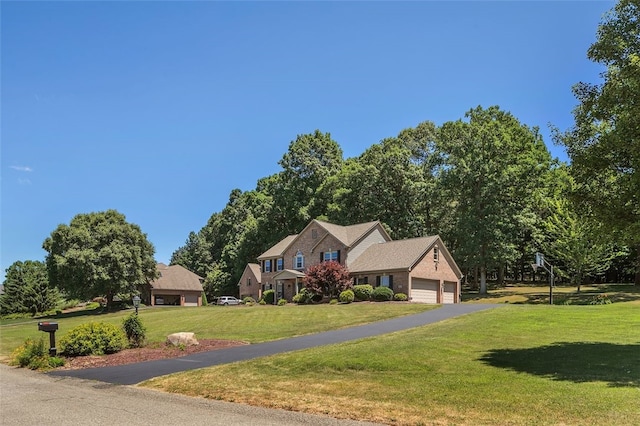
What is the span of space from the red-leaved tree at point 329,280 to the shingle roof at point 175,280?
93.7 ft

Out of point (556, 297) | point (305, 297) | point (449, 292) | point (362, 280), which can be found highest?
point (362, 280)

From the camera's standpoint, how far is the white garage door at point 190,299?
67.9 m

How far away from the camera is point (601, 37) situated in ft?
49.4

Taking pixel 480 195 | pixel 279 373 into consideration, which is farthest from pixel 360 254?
pixel 279 373

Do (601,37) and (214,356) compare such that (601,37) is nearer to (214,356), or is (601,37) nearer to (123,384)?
(214,356)

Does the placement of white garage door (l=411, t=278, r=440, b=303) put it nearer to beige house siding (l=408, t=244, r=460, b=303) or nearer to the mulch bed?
beige house siding (l=408, t=244, r=460, b=303)

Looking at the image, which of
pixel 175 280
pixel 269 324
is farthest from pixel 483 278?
pixel 175 280

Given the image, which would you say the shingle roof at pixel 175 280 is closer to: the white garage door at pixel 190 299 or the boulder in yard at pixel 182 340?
the white garage door at pixel 190 299

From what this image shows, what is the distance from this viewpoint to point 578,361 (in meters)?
12.8

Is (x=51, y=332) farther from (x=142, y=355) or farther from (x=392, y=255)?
(x=392, y=255)

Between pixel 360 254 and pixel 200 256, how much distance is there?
50.3 m

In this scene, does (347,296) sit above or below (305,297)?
above

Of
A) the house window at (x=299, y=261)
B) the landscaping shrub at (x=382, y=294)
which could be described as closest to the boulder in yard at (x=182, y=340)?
the landscaping shrub at (x=382, y=294)

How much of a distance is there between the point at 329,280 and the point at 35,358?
2833 centimetres
